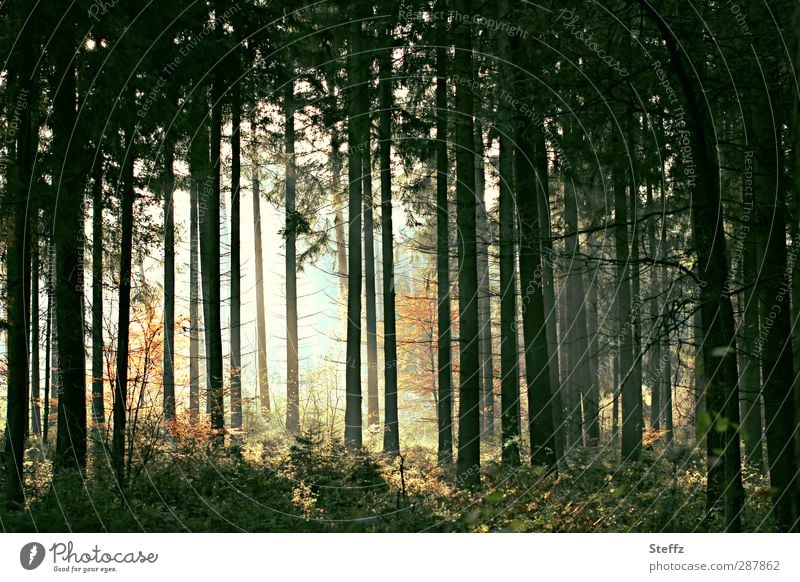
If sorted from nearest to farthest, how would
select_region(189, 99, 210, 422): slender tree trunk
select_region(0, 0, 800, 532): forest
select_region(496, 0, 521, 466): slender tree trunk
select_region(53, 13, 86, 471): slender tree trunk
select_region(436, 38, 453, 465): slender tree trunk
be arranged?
select_region(0, 0, 800, 532): forest < select_region(53, 13, 86, 471): slender tree trunk < select_region(189, 99, 210, 422): slender tree trunk < select_region(496, 0, 521, 466): slender tree trunk < select_region(436, 38, 453, 465): slender tree trunk

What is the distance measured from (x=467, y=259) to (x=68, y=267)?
7.05 metres

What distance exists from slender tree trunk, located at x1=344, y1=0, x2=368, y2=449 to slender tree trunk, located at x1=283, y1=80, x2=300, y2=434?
1.54m

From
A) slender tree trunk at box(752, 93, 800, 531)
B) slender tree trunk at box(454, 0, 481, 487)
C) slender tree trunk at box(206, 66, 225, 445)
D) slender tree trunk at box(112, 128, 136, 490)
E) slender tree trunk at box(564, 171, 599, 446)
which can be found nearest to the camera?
slender tree trunk at box(752, 93, 800, 531)

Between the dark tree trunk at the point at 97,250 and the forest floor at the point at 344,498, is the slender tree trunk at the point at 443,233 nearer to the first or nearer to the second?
the forest floor at the point at 344,498

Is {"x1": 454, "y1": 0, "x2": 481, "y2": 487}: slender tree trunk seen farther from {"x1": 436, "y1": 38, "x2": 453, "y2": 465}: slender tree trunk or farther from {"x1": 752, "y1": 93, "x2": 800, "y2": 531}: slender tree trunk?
{"x1": 752, "y1": 93, "x2": 800, "y2": 531}: slender tree trunk

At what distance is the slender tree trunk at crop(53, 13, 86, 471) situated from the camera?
33.8ft

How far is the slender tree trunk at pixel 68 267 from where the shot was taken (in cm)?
1030

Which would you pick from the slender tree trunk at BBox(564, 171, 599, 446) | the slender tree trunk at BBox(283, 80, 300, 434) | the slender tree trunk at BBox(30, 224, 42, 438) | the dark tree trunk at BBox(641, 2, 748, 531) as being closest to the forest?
the dark tree trunk at BBox(641, 2, 748, 531)

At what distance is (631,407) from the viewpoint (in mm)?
18141

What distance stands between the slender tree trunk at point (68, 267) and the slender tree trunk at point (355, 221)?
7.75m

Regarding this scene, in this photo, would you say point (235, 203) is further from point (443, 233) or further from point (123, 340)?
point (123, 340)

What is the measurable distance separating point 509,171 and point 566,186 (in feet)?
18.6
